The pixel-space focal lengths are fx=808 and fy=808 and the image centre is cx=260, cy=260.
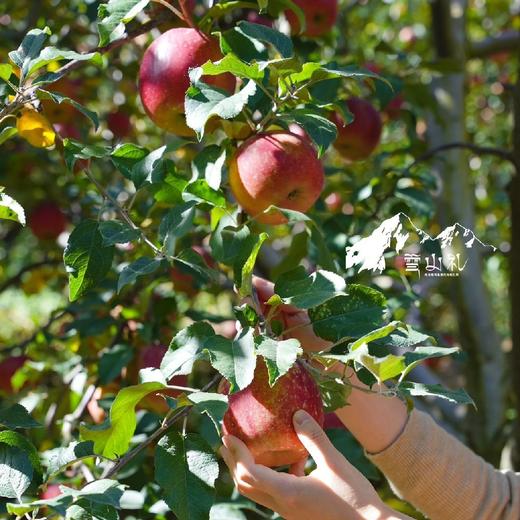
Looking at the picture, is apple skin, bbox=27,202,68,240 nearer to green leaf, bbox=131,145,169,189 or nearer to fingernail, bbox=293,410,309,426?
green leaf, bbox=131,145,169,189

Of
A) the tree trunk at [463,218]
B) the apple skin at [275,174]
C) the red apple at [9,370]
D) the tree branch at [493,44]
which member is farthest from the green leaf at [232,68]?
the tree branch at [493,44]

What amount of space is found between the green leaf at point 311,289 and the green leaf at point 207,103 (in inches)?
7.0

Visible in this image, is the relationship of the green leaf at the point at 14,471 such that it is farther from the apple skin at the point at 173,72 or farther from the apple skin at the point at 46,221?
the apple skin at the point at 46,221

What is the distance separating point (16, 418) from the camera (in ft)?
2.95

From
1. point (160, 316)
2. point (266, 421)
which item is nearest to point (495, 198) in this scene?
point (160, 316)

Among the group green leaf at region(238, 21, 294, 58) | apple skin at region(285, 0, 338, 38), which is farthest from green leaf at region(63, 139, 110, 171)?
apple skin at region(285, 0, 338, 38)

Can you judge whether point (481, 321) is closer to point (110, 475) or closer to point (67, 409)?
point (67, 409)

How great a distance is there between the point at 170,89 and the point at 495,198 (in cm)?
163

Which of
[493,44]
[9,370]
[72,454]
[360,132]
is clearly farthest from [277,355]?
[493,44]

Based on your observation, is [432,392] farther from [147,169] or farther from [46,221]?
[46,221]

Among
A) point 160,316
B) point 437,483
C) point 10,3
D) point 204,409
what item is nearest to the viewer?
point 204,409

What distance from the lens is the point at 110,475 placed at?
0.81 m

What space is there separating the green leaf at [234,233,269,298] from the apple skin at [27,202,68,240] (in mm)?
1399

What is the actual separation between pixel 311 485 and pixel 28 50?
22.1 inches
